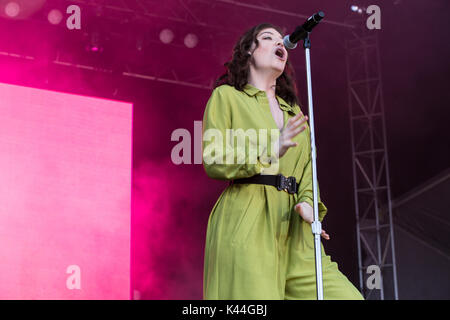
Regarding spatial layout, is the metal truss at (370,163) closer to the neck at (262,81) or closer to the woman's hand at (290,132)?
the neck at (262,81)

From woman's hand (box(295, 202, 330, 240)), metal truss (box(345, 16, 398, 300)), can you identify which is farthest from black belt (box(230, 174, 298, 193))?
metal truss (box(345, 16, 398, 300))

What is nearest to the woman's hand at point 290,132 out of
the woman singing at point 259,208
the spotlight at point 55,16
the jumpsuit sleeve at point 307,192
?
the woman singing at point 259,208

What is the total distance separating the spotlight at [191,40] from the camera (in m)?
7.91

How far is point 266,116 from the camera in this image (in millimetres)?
2537

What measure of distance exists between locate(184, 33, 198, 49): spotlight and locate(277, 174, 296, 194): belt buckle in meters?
5.67

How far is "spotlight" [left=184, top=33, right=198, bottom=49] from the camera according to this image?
7909 millimetres

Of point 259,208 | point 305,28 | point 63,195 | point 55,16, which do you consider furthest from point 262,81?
point 55,16

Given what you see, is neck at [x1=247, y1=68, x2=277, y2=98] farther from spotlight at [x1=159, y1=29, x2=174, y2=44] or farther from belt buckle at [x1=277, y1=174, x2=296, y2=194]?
spotlight at [x1=159, y1=29, x2=174, y2=44]

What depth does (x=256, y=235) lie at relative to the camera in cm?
233

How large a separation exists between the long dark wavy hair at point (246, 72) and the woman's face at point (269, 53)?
3 centimetres

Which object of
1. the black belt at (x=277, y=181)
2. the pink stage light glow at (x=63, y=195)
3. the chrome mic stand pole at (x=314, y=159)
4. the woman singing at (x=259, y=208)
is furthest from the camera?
the pink stage light glow at (x=63, y=195)

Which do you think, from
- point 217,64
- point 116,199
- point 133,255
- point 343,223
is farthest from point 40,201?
point 343,223
